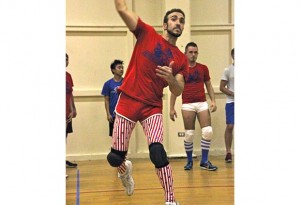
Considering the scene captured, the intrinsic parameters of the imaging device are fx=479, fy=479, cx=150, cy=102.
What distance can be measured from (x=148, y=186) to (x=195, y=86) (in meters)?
1.72

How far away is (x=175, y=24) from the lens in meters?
3.61

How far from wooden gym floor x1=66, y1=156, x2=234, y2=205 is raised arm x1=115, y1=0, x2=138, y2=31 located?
1.52 m

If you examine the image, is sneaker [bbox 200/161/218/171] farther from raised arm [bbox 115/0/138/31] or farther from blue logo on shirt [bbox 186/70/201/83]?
raised arm [bbox 115/0/138/31]

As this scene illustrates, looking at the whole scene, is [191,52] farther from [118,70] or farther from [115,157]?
[115,157]

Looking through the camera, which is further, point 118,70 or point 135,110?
point 118,70

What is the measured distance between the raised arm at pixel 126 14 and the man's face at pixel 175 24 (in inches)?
13.1

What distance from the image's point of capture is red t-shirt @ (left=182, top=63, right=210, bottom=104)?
19.9 ft

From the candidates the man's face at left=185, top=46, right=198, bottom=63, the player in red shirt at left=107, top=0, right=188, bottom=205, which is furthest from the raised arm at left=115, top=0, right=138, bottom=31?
the man's face at left=185, top=46, right=198, bottom=63

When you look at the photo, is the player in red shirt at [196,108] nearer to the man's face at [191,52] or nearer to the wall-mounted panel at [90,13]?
the man's face at [191,52]

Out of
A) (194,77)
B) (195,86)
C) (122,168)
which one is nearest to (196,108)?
(195,86)
